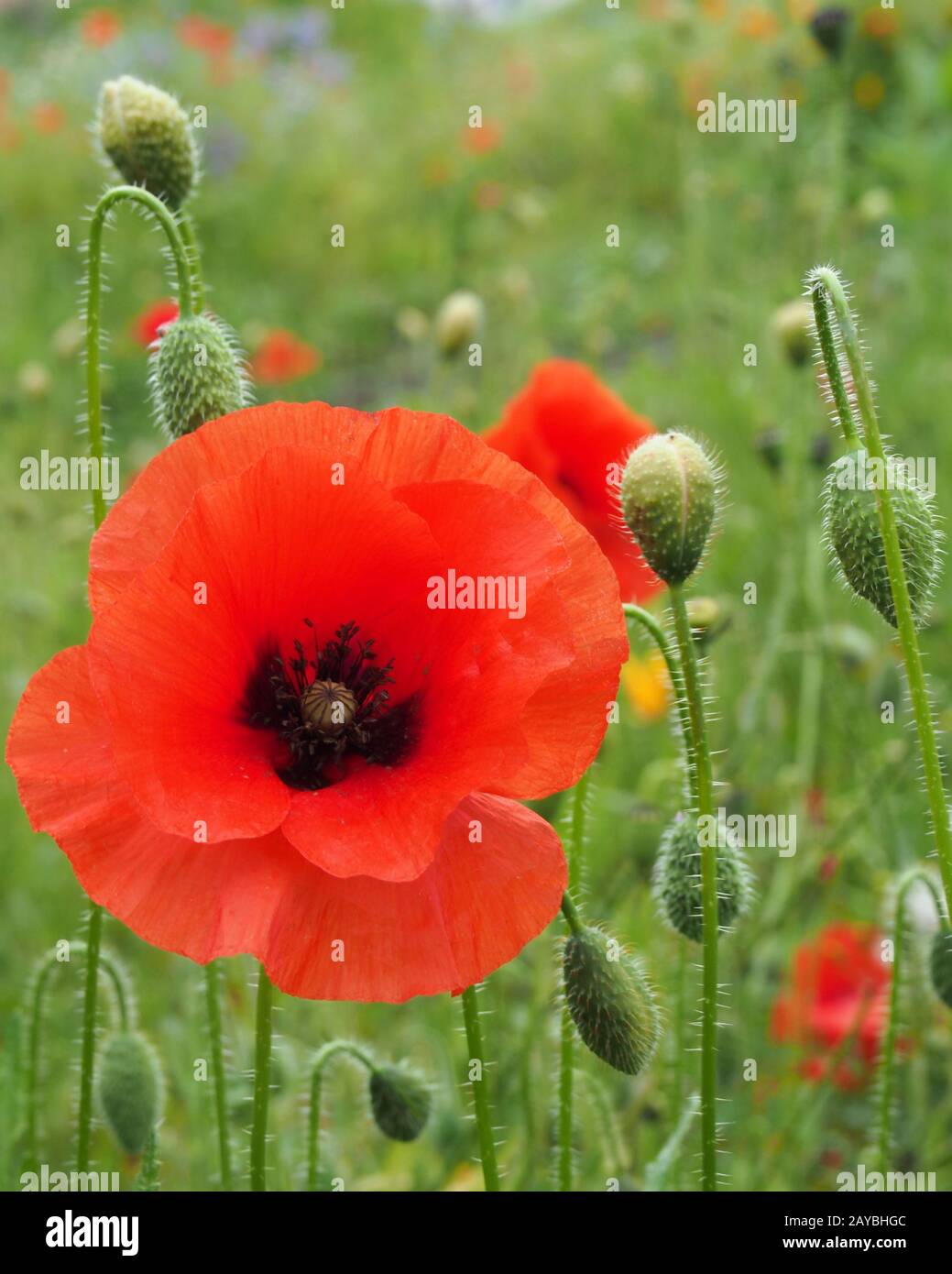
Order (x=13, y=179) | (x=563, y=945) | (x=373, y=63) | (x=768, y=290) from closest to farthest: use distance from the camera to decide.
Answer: (x=563, y=945)
(x=768, y=290)
(x=13, y=179)
(x=373, y=63)

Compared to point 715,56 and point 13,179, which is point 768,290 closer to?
point 715,56

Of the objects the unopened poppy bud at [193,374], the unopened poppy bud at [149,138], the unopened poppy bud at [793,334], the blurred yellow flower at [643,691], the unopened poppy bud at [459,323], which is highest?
the unopened poppy bud at [459,323]

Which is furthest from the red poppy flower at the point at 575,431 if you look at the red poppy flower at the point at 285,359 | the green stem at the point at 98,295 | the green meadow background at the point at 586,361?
the red poppy flower at the point at 285,359

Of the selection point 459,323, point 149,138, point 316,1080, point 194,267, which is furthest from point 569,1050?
point 459,323

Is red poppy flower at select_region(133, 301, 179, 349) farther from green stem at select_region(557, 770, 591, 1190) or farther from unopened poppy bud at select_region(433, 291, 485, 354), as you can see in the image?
green stem at select_region(557, 770, 591, 1190)

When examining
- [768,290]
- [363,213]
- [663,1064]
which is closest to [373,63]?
[363,213]

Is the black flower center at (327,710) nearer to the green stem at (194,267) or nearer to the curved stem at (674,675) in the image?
the curved stem at (674,675)

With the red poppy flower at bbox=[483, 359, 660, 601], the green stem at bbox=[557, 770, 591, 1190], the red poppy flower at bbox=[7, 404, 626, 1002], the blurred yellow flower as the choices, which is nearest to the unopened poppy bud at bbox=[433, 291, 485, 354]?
the red poppy flower at bbox=[483, 359, 660, 601]
